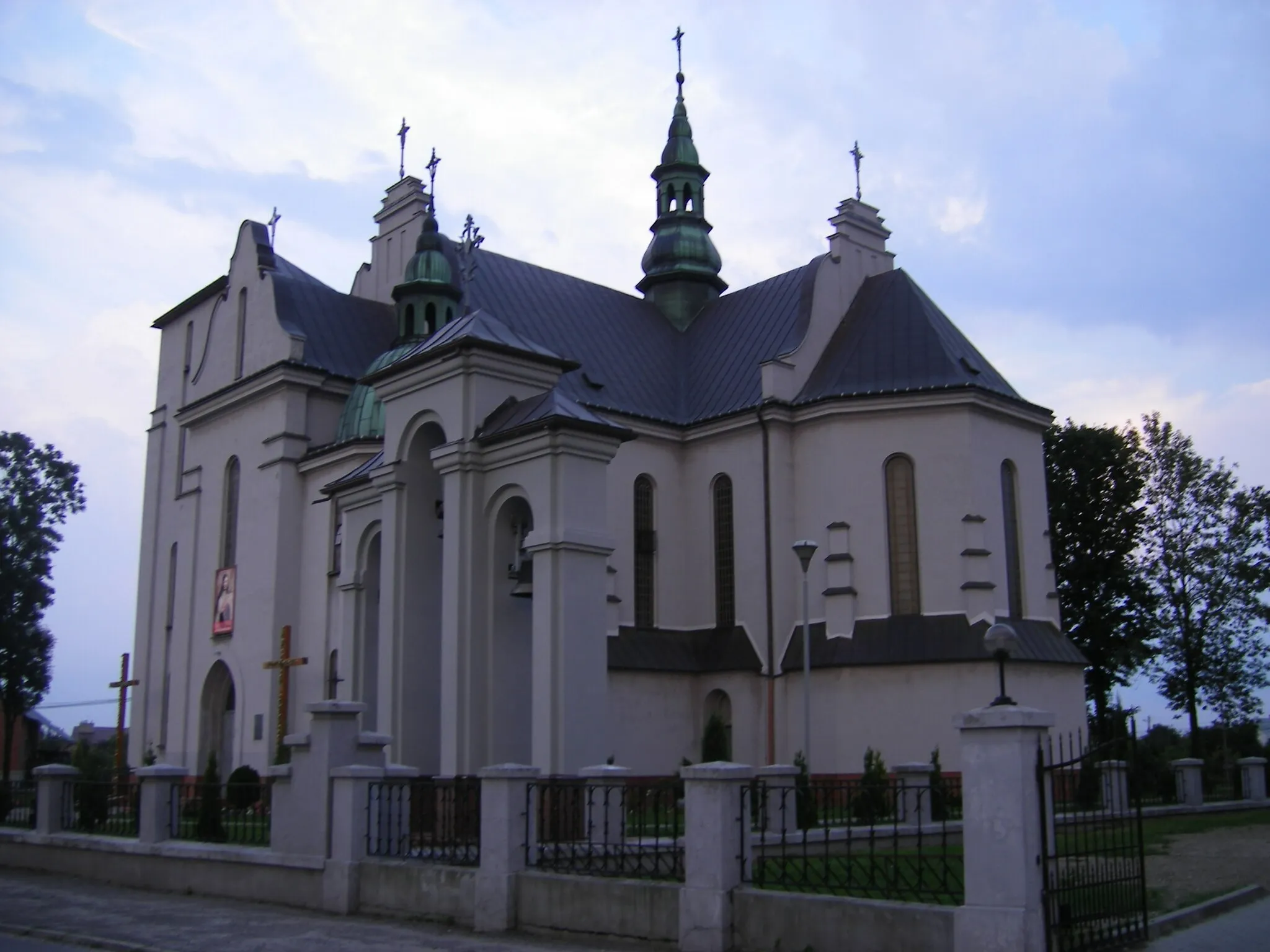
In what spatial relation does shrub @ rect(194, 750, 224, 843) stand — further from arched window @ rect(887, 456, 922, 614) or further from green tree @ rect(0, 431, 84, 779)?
green tree @ rect(0, 431, 84, 779)

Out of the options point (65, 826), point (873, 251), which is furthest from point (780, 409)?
point (65, 826)

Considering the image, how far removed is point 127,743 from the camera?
37.7 metres

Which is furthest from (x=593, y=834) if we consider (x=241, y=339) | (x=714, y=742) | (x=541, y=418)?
(x=241, y=339)

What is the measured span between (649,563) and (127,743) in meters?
17.0

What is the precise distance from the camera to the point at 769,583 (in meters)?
31.1

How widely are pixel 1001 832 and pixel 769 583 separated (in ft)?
72.3

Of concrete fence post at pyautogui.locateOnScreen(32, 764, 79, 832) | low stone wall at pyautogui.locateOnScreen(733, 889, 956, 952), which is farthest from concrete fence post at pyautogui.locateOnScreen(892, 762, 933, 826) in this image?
concrete fence post at pyautogui.locateOnScreen(32, 764, 79, 832)

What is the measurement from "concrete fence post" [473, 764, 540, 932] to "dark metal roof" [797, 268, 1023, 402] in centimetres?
1973

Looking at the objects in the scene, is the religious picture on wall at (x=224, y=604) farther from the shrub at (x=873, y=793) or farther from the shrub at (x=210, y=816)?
the shrub at (x=873, y=793)

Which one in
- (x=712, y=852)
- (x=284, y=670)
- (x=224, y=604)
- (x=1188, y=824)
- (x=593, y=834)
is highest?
(x=224, y=604)

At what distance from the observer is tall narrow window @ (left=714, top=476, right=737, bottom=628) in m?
32.2

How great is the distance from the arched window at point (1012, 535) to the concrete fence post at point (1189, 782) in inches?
206

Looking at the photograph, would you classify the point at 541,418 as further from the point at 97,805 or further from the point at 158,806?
the point at 97,805

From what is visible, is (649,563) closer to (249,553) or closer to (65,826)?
(249,553)
